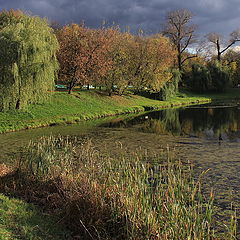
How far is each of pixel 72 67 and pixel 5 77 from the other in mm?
17381

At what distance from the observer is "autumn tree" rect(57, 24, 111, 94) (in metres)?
43.0

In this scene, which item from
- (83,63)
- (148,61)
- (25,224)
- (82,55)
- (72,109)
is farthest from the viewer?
(148,61)

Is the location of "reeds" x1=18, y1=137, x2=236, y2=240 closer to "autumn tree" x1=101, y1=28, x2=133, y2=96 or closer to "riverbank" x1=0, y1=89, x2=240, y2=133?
"riverbank" x1=0, y1=89, x2=240, y2=133

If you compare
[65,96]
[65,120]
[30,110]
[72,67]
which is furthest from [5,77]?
[72,67]

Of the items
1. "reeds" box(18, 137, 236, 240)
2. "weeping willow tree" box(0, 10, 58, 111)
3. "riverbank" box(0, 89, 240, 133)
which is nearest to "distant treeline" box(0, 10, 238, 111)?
"weeping willow tree" box(0, 10, 58, 111)

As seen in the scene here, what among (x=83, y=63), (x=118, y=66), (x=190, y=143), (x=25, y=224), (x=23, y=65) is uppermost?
(x=118, y=66)

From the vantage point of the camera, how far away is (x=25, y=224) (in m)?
7.30

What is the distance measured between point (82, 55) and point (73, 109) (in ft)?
31.8

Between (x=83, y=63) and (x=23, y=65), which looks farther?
(x=83, y=63)

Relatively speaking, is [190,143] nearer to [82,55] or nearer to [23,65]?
[23,65]

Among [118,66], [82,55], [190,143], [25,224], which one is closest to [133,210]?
[25,224]

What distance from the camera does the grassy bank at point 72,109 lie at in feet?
93.8

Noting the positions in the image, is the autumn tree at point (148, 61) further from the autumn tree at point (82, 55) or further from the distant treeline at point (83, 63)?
the autumn tree at point (82, 55)

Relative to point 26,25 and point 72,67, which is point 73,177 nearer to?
point 26,25
